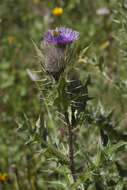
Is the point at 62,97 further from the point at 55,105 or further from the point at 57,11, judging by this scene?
the point at 57,11

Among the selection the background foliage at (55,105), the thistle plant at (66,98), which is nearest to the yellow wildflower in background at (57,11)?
the background foliage at (55,105)

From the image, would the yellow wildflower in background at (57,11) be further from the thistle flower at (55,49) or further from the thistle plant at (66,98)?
the thistle flower at (55,49)

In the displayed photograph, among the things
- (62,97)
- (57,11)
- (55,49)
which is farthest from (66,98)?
(57,11)

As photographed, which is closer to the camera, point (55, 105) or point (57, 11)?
point (55, 105)

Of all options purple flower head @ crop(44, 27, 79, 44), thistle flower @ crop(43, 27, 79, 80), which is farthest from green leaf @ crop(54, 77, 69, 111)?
purple flower head @ crop(44, 27, 79, 44)

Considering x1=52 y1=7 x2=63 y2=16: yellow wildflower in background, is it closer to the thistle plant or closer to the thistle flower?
the thistle plant

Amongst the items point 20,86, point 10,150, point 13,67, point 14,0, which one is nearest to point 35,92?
point 20,86
